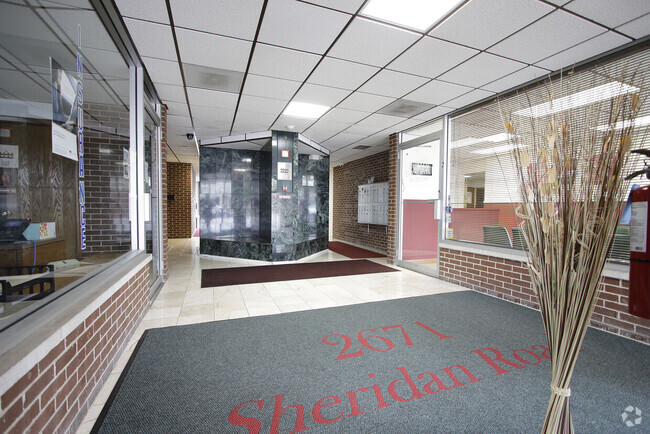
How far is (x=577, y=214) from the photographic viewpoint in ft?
2.78

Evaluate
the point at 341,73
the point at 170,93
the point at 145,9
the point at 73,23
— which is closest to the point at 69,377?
the point at 73,23

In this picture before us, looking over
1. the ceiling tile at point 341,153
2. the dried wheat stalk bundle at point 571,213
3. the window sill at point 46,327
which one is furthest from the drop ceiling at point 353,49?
the ceiling tile at point 341,153

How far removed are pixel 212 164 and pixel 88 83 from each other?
4.79 meters

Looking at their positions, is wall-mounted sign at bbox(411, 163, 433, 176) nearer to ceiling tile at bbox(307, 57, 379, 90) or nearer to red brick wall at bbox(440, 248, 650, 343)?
red brick wall at bbox(440, 248, 650, 343)

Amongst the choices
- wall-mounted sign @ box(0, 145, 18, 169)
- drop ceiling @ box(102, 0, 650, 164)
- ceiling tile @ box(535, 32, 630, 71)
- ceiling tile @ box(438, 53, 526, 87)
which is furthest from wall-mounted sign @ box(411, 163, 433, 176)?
wall-mounted sign @ box(0, 145, 18, 169)

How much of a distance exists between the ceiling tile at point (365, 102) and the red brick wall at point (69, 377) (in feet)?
11.4

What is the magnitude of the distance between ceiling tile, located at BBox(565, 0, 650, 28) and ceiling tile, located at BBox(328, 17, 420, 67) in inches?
46.8

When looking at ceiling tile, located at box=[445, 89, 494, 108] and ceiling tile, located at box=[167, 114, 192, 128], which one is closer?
ceiling tile, located at box=[445, 89, 494, 108]

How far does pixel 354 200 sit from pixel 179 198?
6.66m

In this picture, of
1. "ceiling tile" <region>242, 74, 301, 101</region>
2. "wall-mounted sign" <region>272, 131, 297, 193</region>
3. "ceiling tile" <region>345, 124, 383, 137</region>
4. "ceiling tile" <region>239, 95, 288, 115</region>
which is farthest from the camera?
"wall-mounted sign" <region>272, 131, 297, 193</region>

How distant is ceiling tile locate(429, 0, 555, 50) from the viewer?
7.41 ft

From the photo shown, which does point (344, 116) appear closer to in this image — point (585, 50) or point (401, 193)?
point (401, 193)

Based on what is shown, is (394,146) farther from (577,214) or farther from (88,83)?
(577,214)

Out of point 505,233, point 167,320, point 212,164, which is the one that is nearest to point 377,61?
point 505,233
